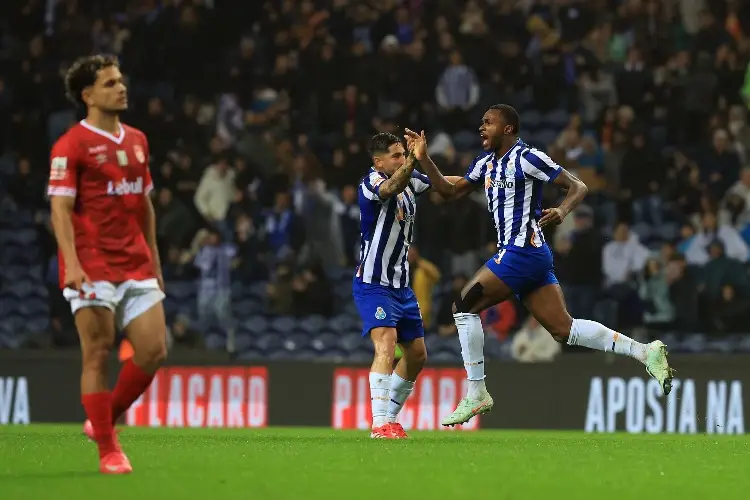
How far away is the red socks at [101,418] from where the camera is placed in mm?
7008

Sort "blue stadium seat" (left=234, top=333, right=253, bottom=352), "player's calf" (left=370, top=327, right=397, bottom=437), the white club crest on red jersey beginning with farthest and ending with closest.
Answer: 1. "blue stadium seat" (left=234, top=333, right=253, bottom=352)
2. "player's calf" (left=370, top=327, right=397, bottom=437)
3. the white club crest on red jersey

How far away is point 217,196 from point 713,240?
6527 millimetres

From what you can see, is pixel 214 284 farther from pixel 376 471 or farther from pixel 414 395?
pixel 376 471

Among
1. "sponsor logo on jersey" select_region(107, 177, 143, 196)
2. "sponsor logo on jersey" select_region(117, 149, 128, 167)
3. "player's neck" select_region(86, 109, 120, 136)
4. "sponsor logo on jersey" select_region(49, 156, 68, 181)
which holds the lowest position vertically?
"sponsor logo on jersey" select_region(107, 177, 143, 196)

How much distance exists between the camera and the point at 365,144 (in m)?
20.0

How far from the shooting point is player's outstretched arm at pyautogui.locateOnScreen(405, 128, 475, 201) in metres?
10.0

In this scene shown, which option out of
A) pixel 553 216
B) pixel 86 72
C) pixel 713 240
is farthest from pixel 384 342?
pixel 713 240

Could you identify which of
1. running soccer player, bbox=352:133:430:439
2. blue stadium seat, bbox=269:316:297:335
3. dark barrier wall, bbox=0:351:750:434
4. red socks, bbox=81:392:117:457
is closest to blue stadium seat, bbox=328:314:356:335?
blue stadium seat, bbox=269:316:297:335

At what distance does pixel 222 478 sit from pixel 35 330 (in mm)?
12954

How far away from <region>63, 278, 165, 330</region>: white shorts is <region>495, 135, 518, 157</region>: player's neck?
12.4 ft

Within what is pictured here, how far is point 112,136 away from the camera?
24.3ft

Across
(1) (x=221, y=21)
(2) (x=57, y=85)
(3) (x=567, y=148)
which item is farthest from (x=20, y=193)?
(3) (x=567, y=148)

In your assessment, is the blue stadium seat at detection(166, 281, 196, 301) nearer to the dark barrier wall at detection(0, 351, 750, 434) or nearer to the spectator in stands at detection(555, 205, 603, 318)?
the dark barrier wall at detection(0, 351, 750, 434)

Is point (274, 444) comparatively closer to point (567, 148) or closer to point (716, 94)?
point (567, 148)
